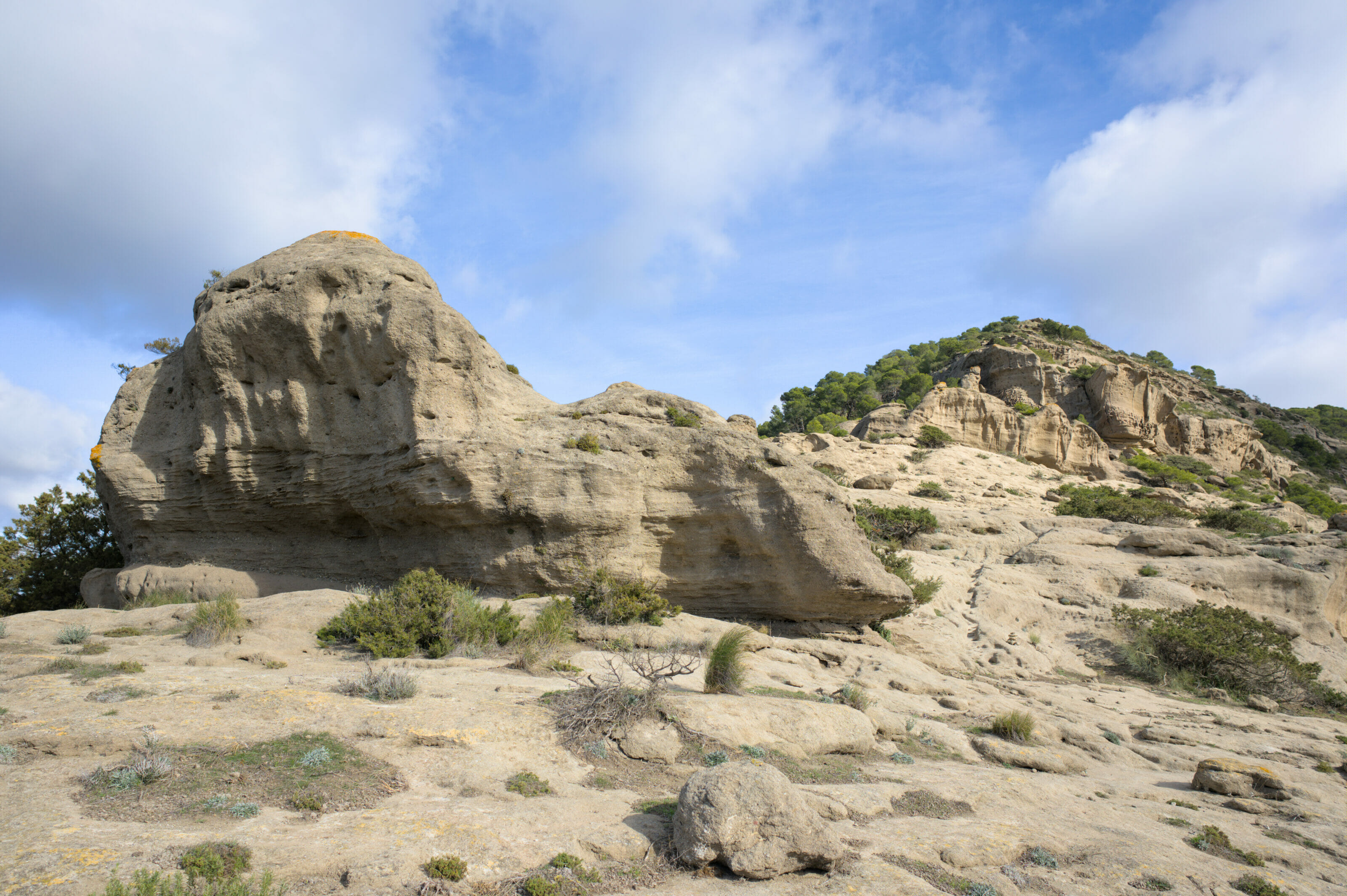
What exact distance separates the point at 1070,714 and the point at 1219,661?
6630mm

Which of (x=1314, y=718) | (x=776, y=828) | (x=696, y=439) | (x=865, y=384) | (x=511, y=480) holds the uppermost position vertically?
(x=865, y=384)

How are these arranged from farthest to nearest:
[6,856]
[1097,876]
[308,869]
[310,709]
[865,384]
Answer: [865,384] < [310,709] < [1097,876] < [308,869] < [6,856]

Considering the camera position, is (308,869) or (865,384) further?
(865,384)

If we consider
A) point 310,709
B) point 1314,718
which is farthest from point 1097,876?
point 1314,718

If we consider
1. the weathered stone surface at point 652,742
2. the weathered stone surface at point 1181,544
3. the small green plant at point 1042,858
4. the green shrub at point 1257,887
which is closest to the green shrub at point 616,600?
the weathered stone surface at point 652,742

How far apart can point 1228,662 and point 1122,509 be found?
13.6 metres

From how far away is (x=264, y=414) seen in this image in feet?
52.0

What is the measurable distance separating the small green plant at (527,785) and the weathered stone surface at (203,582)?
10.9 meters

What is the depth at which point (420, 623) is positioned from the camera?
1121 centimetres

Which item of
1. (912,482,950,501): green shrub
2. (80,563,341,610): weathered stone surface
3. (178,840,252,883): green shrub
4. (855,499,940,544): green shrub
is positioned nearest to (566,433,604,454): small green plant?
(80,563,341,610): weathered stone surface

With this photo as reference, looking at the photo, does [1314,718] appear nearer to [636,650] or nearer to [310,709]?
[636,650]

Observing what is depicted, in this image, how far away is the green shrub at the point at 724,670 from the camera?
1005 centimetres

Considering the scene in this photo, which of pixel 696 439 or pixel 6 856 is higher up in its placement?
pixel 696 439

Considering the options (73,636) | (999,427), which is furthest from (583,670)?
(999,427)
